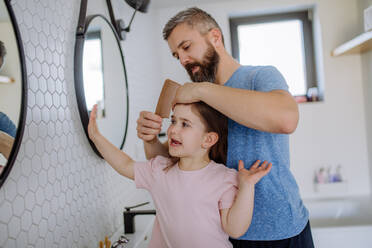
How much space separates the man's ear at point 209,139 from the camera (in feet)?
3.25

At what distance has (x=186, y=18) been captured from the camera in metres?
1.05

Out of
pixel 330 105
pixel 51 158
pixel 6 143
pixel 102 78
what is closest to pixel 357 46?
pixel 330 105

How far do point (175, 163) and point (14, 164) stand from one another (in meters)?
0.49

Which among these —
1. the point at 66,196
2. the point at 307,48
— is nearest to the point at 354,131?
the point at 307,48

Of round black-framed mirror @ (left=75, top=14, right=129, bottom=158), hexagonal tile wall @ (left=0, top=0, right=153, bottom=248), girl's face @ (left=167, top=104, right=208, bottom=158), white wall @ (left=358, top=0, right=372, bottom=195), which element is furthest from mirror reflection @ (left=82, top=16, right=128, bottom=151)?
white wall @ (left=358, top=0, right=372, bottom=195)

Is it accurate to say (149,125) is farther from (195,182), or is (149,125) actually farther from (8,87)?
(8,87)

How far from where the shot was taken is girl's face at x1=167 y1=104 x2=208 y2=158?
37.4 inches

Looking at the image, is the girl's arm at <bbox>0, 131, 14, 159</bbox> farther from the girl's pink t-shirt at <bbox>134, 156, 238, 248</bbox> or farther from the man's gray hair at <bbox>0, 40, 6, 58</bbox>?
the girl's pink t-shirt at <bbox>134, 156, 238, 248</bbox>

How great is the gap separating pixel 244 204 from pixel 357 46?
6.75 feet

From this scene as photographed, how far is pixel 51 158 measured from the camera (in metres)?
0.86

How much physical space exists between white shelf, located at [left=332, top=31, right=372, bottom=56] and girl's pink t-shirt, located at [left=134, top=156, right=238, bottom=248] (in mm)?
1822

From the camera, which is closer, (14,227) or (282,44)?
(14,227)

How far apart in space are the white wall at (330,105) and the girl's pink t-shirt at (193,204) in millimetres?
1993

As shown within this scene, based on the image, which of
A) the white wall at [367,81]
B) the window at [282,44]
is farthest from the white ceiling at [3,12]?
the white wall at [367,81]
